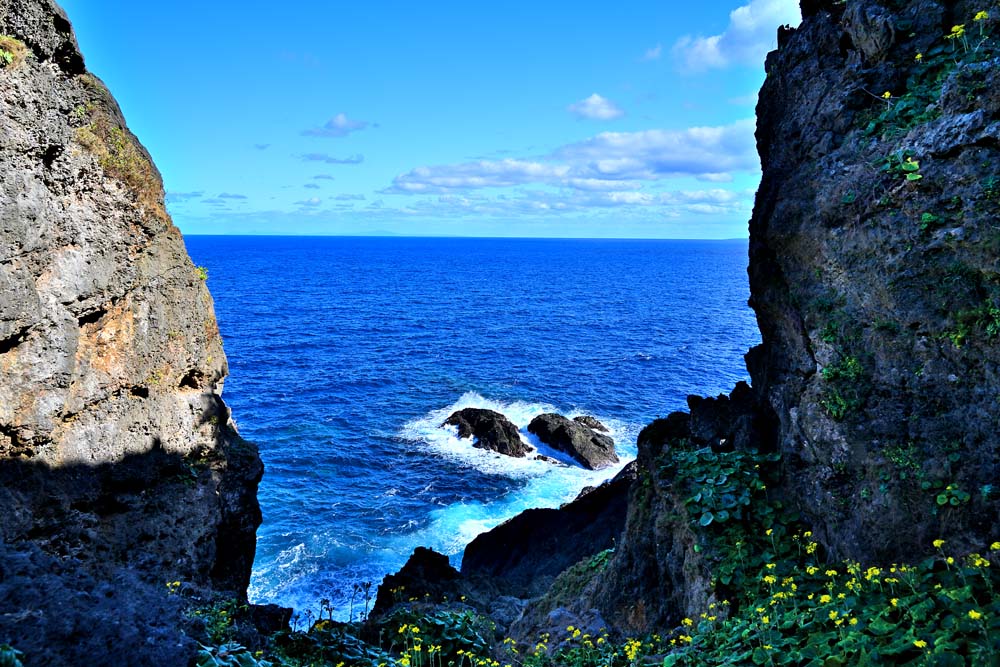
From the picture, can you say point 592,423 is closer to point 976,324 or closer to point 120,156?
point 976,324

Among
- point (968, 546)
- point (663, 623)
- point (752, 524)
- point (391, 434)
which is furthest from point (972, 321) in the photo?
point (391, 434)

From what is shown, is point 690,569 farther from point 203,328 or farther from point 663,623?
point 203,328

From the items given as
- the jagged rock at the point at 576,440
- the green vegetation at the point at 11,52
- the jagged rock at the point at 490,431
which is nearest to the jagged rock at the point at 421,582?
the jagged rock at the point at 490,431

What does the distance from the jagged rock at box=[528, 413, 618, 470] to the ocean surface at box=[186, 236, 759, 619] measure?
959 mm

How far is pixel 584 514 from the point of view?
2903cm

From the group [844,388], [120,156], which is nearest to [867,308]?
[844,388]

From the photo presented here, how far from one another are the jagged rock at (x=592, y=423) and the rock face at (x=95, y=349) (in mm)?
29674

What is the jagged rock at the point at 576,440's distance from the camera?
1491 inches

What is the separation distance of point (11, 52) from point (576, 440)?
109 feet

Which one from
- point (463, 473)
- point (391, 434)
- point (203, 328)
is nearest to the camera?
point (203, 328)

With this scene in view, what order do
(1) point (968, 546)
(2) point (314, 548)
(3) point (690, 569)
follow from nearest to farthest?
(1) point (968, 546), (3) point (690, 569), (2) point (314, 548)

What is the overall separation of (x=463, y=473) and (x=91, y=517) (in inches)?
989

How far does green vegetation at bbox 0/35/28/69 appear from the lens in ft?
36.5

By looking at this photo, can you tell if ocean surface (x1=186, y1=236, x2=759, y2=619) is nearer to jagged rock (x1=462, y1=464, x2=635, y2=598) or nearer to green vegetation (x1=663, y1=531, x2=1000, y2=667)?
jagged rock (x1=462, y1=464, x2=635, y2=598)
